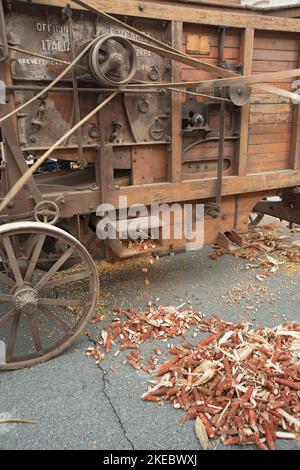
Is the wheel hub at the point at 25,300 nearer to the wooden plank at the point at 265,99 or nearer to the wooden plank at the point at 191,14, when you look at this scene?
the wooden plank at the point at 191,14

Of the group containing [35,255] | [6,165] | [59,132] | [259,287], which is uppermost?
[59,132]

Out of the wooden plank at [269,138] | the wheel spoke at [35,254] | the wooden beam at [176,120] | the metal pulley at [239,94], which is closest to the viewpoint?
the wheel spoke at [35,254]

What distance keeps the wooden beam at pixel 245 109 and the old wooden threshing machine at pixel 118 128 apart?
0.01 metres

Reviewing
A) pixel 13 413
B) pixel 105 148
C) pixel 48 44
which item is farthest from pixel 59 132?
pixel 13 413

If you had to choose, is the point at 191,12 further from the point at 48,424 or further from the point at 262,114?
the point at 48,424

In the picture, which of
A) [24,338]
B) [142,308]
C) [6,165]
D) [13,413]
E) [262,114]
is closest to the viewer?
[13,413]

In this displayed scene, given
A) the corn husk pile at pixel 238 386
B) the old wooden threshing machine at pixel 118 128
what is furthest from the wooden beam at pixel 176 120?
the corn husk pile at pixel 238 386

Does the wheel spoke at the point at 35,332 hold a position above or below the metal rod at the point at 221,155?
below

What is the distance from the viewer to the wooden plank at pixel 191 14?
3.23 m

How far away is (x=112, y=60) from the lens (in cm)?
304

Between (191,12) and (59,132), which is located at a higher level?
(191,12)

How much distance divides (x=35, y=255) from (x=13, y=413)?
108 centimetres

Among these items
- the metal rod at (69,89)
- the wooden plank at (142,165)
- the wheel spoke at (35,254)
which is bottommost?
the wheel spoke at (35,254)

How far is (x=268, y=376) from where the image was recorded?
2.75m
